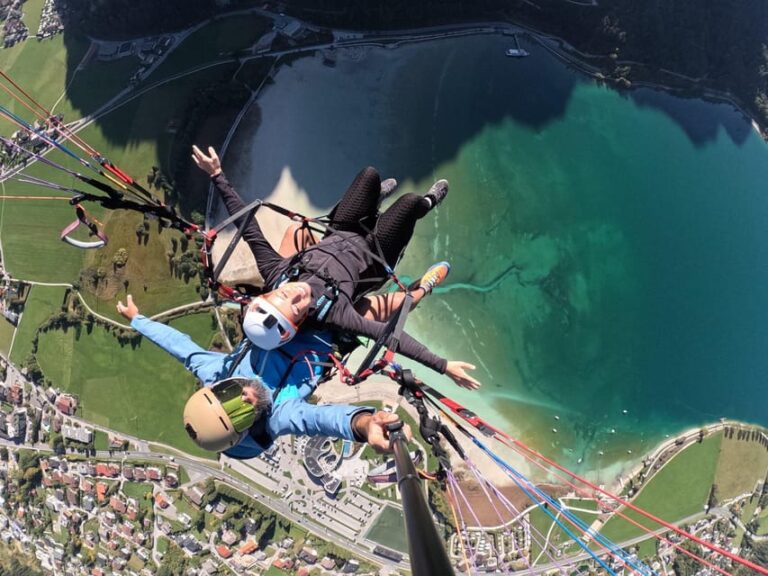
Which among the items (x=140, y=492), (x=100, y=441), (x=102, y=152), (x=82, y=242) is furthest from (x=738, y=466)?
(x=102, y=152)

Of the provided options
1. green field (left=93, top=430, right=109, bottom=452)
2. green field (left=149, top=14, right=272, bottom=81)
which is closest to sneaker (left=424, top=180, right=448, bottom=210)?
green field (left=149, top=14, right=272, bottom=81)

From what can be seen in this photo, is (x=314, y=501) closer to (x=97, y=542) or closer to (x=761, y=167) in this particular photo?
(x=97, y=542)

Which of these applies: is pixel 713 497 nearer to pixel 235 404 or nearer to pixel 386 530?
pixel 386 530

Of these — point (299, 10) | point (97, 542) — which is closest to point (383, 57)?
point (299, 10)

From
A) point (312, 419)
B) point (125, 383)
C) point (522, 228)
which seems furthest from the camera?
point (522, 228)

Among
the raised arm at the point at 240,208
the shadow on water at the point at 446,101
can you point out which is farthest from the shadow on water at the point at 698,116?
the raised arm at the point at 240,208

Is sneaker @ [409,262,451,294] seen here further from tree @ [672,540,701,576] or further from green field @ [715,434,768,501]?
tree @ [672,540,701,576]
